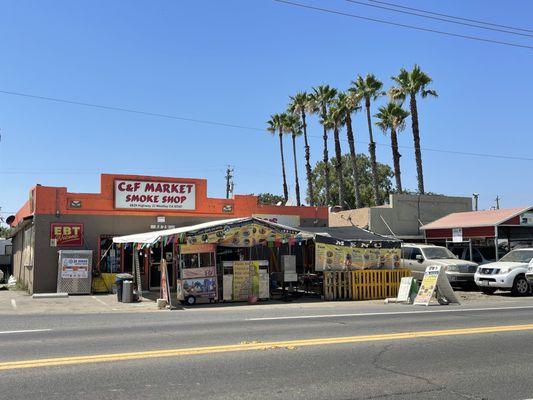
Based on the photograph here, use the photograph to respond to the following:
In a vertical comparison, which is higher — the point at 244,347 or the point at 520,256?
the point at 520,256

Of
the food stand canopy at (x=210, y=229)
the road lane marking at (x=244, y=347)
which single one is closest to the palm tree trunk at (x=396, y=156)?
the food stand canopy at (x=210, y=229)

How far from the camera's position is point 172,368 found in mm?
7102

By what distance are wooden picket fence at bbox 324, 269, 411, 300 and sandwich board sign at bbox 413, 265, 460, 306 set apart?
283 cm

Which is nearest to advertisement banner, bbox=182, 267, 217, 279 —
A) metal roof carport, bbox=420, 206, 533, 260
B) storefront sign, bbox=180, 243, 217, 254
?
storefront sign, bbox=180, 243, 217, 254

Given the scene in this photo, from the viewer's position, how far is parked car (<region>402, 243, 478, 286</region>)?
840 inches

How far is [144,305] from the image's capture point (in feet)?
56.7

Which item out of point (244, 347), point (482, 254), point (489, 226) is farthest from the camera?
point (482, 254)

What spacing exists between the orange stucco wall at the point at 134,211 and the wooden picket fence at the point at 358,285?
6993mm

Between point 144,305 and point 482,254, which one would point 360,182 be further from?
point 144,305

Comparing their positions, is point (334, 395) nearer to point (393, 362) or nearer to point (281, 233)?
point (393, 362)

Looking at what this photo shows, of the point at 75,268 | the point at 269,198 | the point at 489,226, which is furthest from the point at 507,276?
the point at 269,198

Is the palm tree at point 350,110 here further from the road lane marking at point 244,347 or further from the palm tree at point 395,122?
the road lane marking at point 244,347

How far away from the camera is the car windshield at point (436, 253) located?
73.9 feet

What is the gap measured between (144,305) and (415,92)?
2633cm
